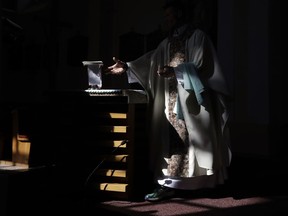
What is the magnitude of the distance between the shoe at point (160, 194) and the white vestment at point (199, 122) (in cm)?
6

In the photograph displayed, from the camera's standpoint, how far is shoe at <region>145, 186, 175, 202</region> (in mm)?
3348

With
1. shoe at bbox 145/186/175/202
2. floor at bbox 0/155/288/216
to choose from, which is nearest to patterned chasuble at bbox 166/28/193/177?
shoe at bbox 145/186/175/202

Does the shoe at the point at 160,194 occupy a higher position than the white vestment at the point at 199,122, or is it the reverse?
the white vestment at the point at 199,122

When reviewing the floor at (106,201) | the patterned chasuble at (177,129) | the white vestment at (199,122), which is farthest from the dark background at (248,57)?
the patterned chasuble at (177,129)

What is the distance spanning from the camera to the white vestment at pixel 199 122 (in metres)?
3.40

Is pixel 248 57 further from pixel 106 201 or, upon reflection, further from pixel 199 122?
pixel 106 201

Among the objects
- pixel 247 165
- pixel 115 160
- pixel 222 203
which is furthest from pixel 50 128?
pixel 247 165

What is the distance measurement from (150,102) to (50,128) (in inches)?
38.7

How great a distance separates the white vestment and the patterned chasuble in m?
0.04

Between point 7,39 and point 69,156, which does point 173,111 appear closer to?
point 69,156

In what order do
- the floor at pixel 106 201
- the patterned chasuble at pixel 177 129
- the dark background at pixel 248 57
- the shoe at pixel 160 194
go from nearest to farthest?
the floor at pixel 106 201, the shoe at pixel 160 194, the patterned chasuble at pixel 177 129, the dark background at pixel 248 57

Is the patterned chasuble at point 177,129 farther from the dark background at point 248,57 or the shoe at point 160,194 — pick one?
the dark background at point 248,57

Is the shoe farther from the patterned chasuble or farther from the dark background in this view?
the dark background

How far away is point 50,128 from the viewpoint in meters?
3.82
